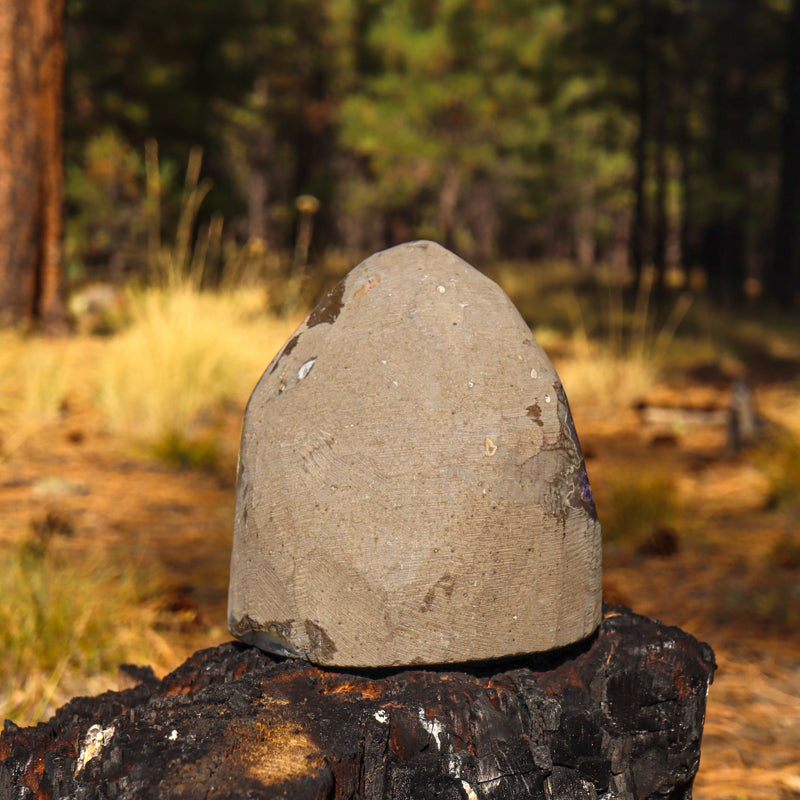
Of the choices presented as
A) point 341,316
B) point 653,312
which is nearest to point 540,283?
point 653,312

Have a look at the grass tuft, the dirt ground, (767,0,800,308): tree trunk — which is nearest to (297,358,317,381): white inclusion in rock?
the grass tuft

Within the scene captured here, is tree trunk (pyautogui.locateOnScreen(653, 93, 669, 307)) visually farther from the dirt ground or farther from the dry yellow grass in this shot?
the dirt ground

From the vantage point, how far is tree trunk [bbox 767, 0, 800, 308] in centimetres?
1375

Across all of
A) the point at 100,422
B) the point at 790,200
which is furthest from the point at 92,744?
the point at 790,200

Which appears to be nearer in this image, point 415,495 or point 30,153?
point 415,495

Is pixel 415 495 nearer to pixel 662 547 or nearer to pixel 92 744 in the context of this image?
pixel 92 744

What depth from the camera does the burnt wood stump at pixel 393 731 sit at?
4.85ft

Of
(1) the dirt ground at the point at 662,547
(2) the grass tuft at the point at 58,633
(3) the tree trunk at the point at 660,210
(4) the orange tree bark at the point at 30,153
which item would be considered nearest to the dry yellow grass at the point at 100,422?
(2) the grass tuft at the point at 58,633

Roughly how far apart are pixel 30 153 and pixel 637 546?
5.28m

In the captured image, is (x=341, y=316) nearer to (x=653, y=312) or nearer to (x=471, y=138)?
(x=653, y=312)

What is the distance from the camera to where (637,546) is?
434 centimetres

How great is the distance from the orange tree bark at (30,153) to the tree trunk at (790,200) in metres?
11.4

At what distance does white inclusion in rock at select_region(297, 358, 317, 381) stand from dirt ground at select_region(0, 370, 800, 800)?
1.38 metres

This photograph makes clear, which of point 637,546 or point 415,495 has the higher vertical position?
point 415,495
